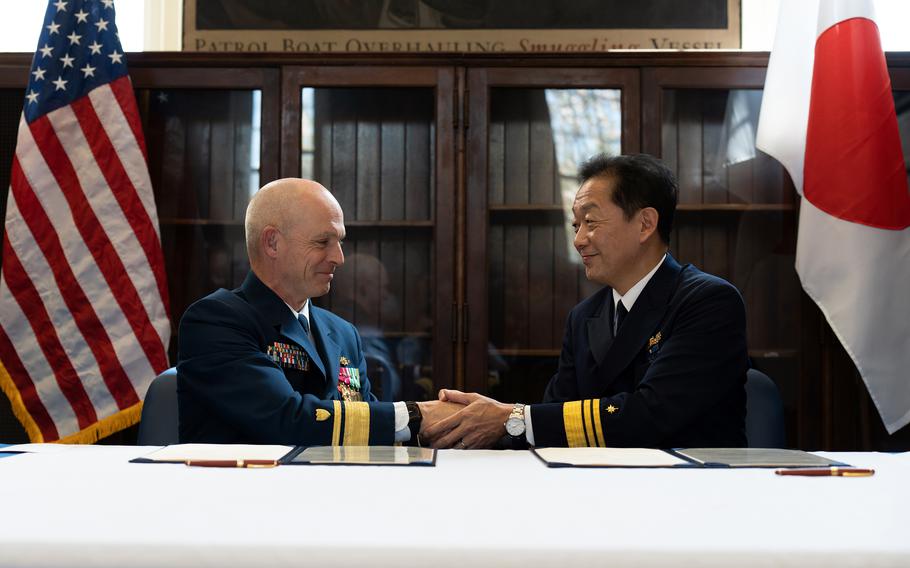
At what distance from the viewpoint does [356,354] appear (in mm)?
2398

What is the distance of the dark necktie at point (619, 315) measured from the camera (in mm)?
2230

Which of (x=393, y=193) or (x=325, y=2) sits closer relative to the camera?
(x=393, y=193)

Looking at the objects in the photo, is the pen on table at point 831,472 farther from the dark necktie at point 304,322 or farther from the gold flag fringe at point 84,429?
the gold flag fringe at point 84,429

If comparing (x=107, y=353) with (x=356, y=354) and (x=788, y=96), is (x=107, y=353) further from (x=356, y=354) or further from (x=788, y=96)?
(x=788, y=96)

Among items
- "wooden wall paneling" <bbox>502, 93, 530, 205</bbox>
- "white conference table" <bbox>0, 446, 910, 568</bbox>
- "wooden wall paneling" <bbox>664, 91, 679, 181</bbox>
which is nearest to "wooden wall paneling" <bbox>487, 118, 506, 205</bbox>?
"wooden wall paneling" <bbox>502, 93, 530, 205</bbox>

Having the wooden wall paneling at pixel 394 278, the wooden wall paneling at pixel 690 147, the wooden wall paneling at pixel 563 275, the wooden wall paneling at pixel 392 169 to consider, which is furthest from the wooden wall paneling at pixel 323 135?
the wooden wall paneling at pixel 690 147

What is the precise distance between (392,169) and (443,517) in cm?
249

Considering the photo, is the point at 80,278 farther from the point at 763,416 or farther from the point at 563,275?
the point at 763,416

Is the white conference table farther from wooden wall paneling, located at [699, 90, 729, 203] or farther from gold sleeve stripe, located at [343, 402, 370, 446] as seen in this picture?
wooden wall paneling, located at [699, 90, 729, 203]

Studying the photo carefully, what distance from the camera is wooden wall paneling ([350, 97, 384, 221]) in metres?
3.24

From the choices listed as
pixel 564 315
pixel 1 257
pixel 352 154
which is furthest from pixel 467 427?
pixel 1 257

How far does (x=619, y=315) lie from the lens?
7.38 ft

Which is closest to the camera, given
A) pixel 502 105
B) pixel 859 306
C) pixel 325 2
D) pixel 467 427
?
pixel 467 427

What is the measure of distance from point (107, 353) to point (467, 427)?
66.7 inches
